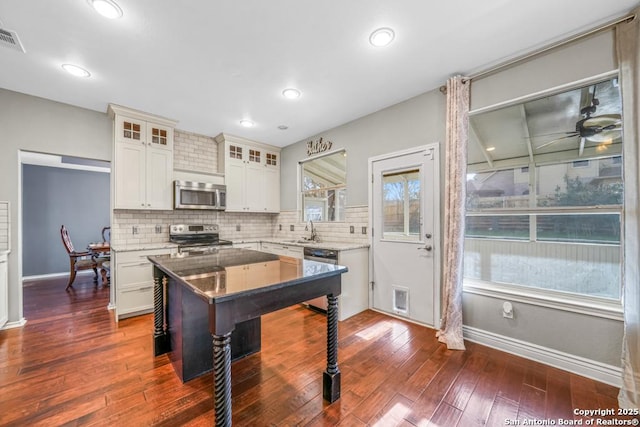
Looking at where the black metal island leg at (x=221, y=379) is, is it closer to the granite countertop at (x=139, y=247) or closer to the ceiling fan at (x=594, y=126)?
the granite countertop at (x=139, y=247)

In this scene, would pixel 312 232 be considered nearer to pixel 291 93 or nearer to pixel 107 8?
pixel 291 93

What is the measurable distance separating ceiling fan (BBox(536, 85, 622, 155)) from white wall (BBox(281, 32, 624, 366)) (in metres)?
0.28

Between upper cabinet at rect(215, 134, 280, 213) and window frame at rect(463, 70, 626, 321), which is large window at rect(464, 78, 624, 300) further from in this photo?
upper cabinet at rect(215, 134, 280, 213)

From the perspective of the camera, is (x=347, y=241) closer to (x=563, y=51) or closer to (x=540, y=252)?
(x=540, y=252)

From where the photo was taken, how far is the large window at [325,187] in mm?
4238

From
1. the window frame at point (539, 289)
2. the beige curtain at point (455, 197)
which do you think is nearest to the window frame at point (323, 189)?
the beige curtain at point (455, 197)

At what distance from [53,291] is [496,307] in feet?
22.3

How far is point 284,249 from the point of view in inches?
163

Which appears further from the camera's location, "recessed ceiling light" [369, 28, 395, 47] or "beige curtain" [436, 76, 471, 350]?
"beige curtain" [436, 76, 471, 350]

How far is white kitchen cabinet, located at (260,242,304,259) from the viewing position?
3.85 metres

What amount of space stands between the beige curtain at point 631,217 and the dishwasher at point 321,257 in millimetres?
2452

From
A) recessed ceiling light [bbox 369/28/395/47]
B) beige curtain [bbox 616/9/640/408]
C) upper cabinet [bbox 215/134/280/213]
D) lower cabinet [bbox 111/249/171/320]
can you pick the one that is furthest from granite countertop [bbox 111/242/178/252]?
beige curtain [bbox 616/9/640/408]

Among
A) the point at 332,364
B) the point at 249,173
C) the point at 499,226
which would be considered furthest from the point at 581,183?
the point at 249,173

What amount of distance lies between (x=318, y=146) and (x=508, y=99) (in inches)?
106
